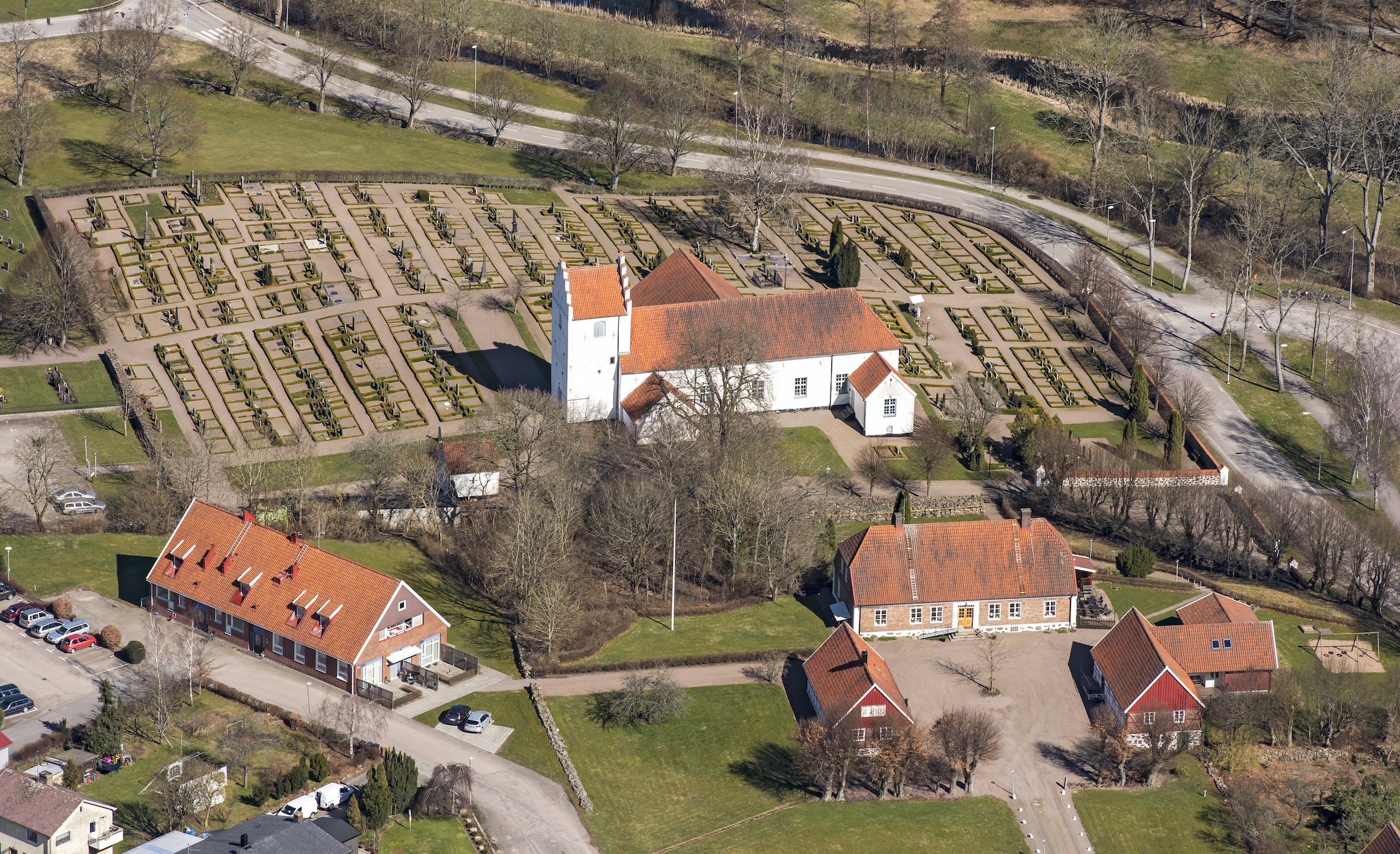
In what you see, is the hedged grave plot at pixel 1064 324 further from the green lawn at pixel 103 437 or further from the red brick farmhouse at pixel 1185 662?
the green lawn at pixel 103 437

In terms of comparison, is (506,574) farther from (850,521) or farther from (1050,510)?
(1050,510)

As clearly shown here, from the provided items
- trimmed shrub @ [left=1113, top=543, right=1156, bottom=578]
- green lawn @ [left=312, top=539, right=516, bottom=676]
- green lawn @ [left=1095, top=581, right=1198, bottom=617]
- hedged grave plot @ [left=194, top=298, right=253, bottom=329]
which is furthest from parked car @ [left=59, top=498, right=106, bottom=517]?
trimmed shrub @ [left=1113, top=543, right=1156, bottom=578]

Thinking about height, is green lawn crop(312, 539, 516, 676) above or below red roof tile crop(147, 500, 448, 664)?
below

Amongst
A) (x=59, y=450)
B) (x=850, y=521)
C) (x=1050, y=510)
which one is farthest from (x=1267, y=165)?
(x=59, y=450)

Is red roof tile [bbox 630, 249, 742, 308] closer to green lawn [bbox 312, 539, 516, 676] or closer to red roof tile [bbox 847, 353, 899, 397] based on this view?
red roof tile [bbox 847, 353, 899, 397]

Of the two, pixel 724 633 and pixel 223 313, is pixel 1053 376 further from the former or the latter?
pixel 223 313

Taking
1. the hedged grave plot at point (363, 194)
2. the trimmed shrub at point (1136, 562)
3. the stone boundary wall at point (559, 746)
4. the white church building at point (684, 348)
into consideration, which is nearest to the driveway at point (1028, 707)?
the trimmed shrub at point (1136, 562)

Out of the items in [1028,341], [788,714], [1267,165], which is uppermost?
[1267,165]
